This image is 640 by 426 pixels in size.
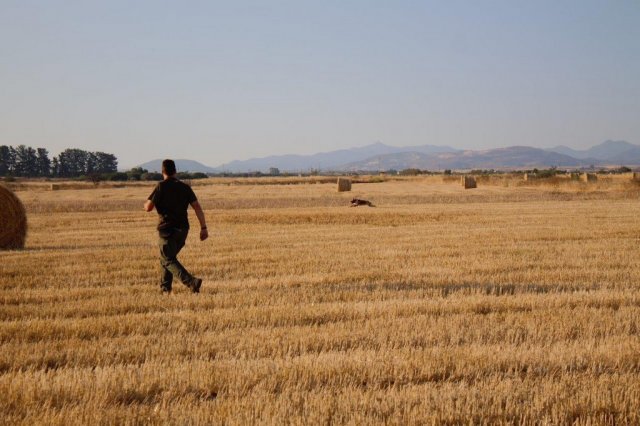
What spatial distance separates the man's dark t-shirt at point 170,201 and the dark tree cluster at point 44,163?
91.0m

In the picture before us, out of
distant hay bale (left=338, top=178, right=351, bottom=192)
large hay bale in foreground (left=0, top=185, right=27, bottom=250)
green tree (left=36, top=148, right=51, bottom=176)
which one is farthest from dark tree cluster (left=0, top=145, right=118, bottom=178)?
large hay bale in foreground (left=0, top=185, right=27, bottom=250)

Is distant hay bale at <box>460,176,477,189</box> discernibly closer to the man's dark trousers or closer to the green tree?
the man's dark trousers

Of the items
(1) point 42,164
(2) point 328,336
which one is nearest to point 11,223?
(2) point 328,336

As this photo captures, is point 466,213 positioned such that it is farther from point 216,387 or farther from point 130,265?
point 216,387

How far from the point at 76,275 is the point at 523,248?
9.35m

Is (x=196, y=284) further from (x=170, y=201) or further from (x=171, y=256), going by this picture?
(x=170, y=201)

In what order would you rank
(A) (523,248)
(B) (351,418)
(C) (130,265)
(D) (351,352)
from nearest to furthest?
(B) (351,418), (D) (351,352), (C) (130,265), (A) (523,248)

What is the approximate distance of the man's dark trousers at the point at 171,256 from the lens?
336 inches

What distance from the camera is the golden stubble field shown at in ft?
14.2

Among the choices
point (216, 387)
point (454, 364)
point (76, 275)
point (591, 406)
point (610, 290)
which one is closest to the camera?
point (591, 406)

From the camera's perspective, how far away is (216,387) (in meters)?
4.78

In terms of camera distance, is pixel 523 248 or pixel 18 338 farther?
pixel 523 248

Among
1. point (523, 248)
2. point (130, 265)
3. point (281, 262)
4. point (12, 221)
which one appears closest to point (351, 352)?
point (281, 262)

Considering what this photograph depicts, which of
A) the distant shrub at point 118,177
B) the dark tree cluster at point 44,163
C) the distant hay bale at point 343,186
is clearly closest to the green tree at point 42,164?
the dark tree cluster at point 44,163
